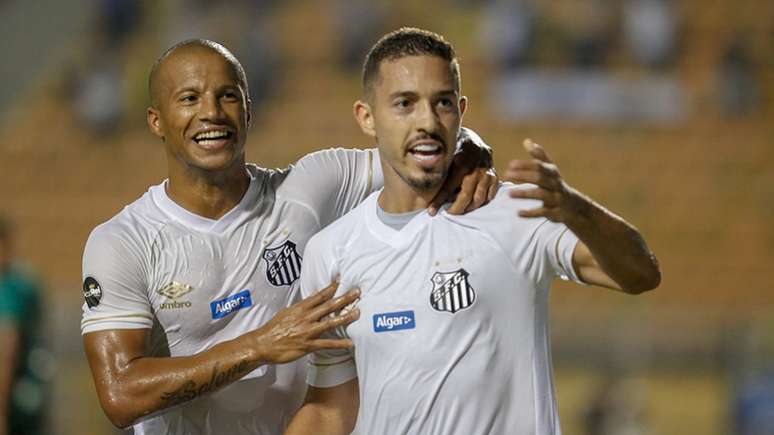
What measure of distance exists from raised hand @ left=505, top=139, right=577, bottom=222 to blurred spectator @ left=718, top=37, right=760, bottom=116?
12693mm

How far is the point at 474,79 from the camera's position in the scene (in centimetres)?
1596

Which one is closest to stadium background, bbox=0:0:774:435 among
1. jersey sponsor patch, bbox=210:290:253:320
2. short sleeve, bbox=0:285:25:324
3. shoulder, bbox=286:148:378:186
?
short sleeve, bbox=0:285:25:324

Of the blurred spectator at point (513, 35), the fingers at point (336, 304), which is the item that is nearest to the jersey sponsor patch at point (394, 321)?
the fingers at point (336, 304)

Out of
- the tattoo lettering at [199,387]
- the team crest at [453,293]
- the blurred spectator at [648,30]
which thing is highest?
the blurred spectator at [648,30]

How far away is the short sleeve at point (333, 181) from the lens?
4.30 metres

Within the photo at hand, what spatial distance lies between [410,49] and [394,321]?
0.77 metres

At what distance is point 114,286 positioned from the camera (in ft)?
12.9

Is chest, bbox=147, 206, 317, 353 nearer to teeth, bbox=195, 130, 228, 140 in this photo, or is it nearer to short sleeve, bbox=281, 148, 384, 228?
short sleeve, bbox=281, 148, 384, 228

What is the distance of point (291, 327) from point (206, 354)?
0.35 m

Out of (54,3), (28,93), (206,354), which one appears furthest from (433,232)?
(54,3)

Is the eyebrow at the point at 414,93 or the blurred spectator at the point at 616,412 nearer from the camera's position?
the eyebrow at the point at 414,93

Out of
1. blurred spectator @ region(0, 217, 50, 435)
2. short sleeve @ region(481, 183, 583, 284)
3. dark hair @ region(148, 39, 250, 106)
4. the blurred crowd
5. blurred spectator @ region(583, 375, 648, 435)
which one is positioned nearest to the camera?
short sleeve @ region(481, 183, 583, 284)

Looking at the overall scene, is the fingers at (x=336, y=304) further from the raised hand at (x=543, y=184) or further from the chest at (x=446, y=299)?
the raised hand at (x=543, y=184)

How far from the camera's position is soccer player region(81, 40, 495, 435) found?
382 cm
